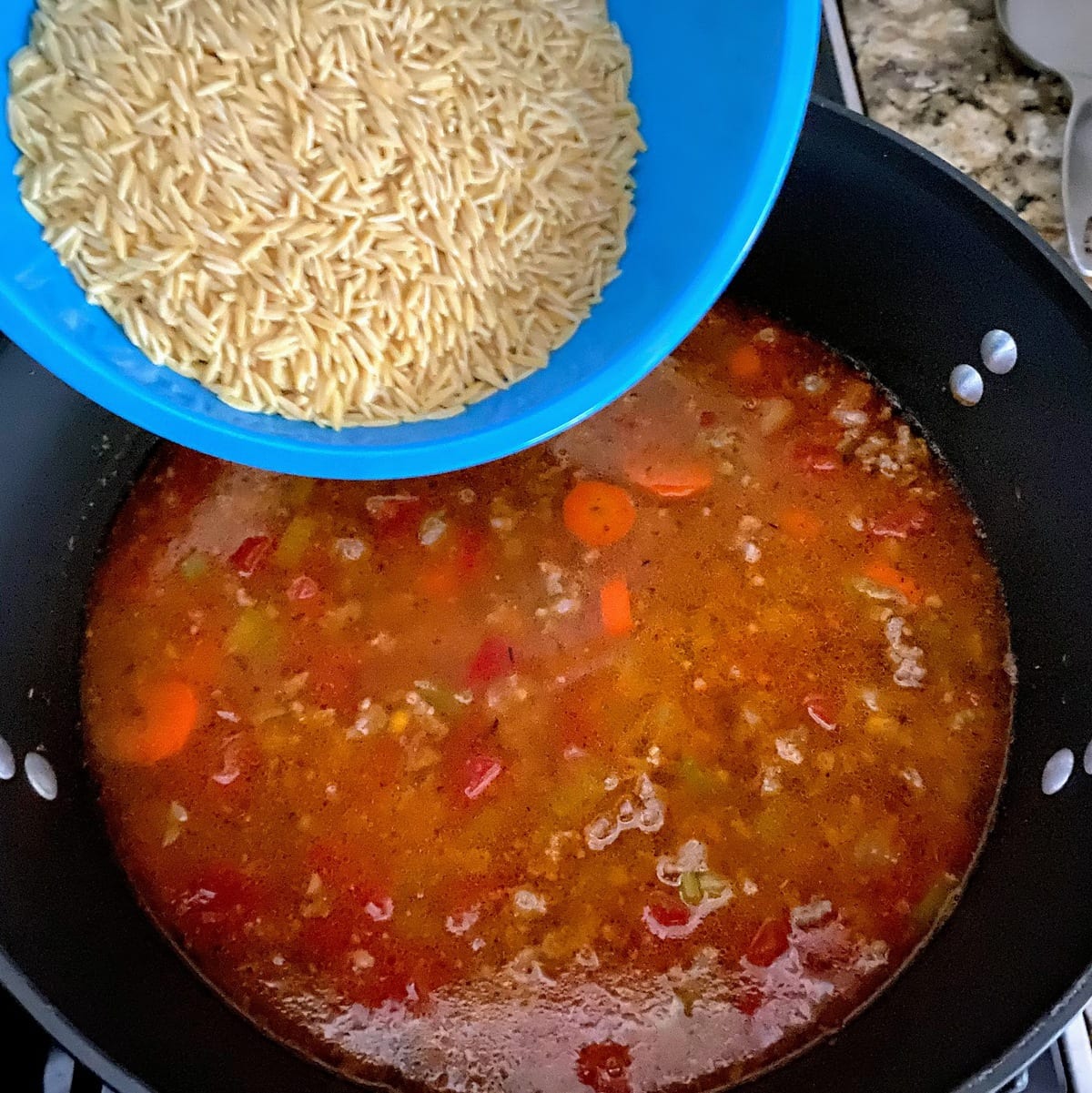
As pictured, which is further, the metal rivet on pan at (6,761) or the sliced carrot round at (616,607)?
the sliced carrot round at (616,607)

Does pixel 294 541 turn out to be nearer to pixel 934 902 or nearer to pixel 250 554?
pixel 250 554

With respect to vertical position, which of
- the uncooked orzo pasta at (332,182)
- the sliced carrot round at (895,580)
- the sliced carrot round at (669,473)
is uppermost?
the uncooked orzo pasta at (332,182)

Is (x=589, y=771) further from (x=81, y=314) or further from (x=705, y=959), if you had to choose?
(x=81, y=314)

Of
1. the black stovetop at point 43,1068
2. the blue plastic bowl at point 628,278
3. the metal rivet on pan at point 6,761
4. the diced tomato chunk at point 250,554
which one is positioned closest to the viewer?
the blue plastic bowl at point 628,278


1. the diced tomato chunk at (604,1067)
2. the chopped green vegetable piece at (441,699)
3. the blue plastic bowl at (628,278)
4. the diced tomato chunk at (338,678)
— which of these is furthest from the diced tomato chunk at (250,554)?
the diced tomato chunk at (604,1067)

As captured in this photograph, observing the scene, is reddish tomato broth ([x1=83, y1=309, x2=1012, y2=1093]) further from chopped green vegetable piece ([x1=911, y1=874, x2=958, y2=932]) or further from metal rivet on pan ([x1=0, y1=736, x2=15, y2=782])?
metal rivet on pan ([x1=0, y1=736, x2=15, y2=782])

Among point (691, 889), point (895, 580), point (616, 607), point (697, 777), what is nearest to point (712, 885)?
point (691, 889)

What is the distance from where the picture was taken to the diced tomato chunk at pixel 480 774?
1406 millimetres

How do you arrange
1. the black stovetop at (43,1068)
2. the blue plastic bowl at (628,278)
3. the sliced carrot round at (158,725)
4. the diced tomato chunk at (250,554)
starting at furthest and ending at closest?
the diced tomato chunk at (250,554) → the sliced carrot round at (158,725) → the black stovetop at (43,1068) → the blue plastic bowl at (628,278)

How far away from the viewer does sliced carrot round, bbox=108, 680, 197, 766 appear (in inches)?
57.4

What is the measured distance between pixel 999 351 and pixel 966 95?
0.47 meters

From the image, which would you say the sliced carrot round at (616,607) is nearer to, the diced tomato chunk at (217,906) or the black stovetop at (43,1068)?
the diced tomato chunk at (217,906)

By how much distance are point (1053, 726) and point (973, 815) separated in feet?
0.54

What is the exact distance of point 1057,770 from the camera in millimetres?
1310
